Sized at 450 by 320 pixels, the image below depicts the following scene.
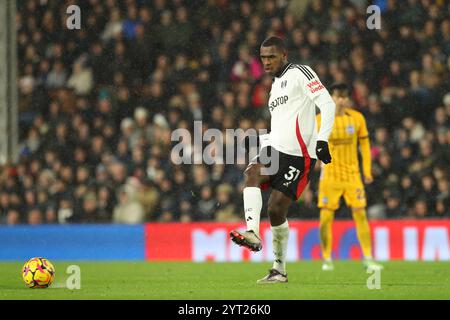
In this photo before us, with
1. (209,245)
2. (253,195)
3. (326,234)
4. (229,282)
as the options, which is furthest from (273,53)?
(209,245)

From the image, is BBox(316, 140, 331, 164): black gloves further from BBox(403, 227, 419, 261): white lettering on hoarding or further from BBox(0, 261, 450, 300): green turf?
BBox(403, 227, 419, 261): white lettering on hoarding

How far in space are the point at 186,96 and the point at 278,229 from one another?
779 cm

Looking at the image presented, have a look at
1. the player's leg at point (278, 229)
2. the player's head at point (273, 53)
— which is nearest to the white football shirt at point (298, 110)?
the player's head at point (273, 53)

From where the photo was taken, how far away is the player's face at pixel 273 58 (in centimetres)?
883

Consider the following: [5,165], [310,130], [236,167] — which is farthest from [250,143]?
[310,130]

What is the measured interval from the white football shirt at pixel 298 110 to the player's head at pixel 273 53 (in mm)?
102

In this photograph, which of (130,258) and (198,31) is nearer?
(130,258)

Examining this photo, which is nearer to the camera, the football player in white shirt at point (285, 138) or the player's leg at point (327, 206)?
the football player in white shirt at point (285, 138)

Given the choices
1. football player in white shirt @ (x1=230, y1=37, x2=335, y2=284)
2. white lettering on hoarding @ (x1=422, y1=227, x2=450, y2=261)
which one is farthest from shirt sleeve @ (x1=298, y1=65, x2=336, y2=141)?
white lettering on hoarding @ (x1=422, y1=227, x2=450, y2=261)

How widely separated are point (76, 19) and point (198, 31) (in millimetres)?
2162

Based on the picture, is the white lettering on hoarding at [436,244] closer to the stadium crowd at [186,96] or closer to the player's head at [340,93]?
the stadium crowd at [186,96]

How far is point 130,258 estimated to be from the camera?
1455cm

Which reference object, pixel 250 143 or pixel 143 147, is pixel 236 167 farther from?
pixel 143 147
